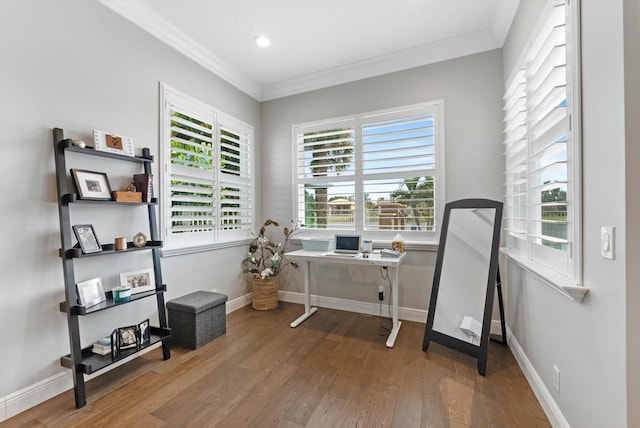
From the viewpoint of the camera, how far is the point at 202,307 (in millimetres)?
2562

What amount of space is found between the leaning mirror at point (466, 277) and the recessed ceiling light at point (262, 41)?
2.44m

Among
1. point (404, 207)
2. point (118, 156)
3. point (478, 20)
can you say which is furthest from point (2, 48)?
point (478, 20)

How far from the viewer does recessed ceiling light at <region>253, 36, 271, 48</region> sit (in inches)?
111

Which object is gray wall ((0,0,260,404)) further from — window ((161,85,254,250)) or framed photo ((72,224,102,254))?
window ((161,85,254,250))

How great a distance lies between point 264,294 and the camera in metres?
3.53

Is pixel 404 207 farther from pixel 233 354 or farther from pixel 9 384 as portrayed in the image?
pixel 9 384

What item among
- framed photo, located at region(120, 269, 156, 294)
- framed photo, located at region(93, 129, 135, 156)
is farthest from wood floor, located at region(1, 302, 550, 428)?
framed photo, located at region(93, 129, 135, 156)

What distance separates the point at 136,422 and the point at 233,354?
86cm

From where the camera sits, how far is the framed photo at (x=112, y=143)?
2.04m

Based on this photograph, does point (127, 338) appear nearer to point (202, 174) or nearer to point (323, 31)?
point (202, 174)

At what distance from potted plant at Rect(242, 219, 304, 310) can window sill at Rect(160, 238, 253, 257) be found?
209 mm

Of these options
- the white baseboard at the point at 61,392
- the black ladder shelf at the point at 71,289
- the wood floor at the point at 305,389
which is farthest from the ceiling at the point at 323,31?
the wood floor at the point at 305,389

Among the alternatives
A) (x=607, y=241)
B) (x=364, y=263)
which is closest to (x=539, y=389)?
(x=607, y=241)

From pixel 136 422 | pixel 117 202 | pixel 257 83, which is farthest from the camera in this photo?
pixel 257 83
